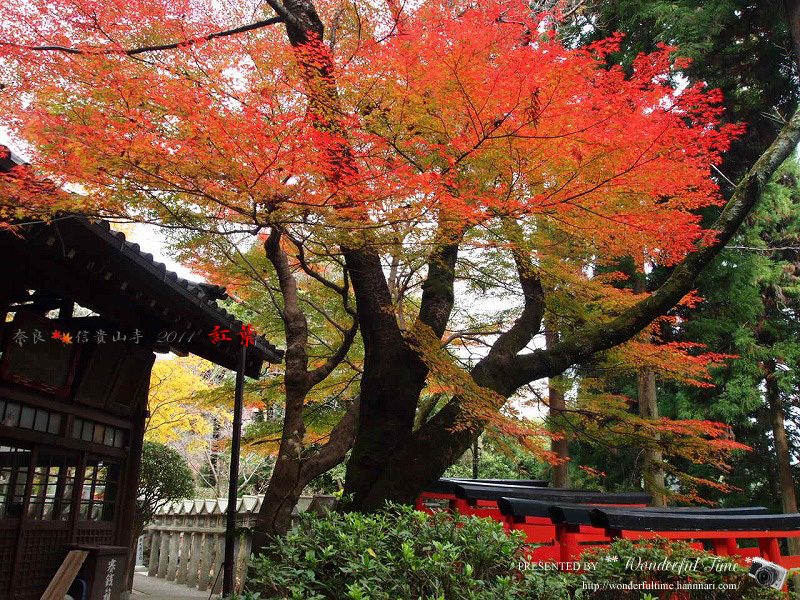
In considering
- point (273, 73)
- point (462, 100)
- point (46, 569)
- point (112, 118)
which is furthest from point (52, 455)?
point (462, 100)

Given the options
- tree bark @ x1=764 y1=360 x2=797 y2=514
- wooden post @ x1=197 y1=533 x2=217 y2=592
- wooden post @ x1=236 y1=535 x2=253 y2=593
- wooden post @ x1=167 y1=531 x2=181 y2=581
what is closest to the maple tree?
wooden post @ x1=236 y1=535 x2=253 y2=593

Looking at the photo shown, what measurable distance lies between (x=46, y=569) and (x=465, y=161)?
6.17 meters

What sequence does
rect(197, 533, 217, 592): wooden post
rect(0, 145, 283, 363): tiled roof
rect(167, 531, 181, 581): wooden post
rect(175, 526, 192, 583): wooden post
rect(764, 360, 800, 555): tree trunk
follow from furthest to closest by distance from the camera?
1. rect(764, 360, 800, 555): tree trunk
2. rect(167, 531, 181, 581): wooden post
3. rect(175, 526, 192, 583): wooden post
4. rect(197, 533, 217, 592): wooden post
5. rect(0, 145, 283, 363): tiled roof

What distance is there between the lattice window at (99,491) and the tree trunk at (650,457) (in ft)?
26.0

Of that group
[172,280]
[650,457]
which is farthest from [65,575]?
[650,457]

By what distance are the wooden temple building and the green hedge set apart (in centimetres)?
284

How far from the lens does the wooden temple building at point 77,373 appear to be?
17.1 ft

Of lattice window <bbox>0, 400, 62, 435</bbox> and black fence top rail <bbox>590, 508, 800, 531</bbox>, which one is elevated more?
lattice window <bbox>0, 400, 62, 435</bbox>

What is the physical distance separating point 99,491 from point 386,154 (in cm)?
524

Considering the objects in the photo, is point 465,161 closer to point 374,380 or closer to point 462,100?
point 462,100

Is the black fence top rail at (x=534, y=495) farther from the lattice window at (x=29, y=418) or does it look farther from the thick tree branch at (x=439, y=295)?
the lattice window at (x=29, y=418)

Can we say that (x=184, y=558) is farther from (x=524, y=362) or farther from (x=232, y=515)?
(x=524, y=362)

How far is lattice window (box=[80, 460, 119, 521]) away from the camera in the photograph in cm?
664

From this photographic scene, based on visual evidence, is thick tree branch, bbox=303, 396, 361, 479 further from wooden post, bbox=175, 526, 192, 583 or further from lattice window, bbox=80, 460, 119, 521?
wooden post, bbox=175, 526, 192, 583
